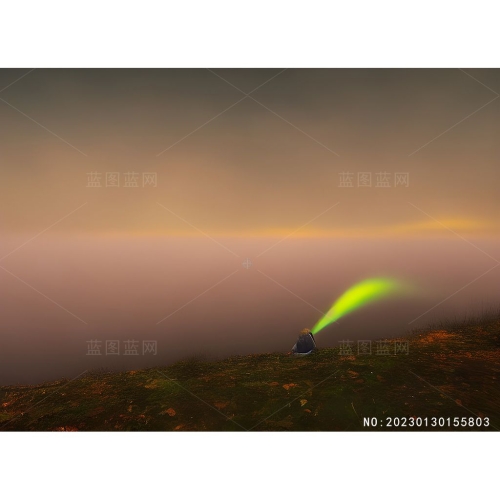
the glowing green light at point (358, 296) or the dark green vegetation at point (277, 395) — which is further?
the glowing green light at point (358, 296)

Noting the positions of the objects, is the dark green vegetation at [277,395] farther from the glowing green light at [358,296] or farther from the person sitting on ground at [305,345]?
the glowing green light at [358,296]

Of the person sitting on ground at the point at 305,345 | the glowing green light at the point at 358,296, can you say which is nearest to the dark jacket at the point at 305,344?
the person sitting on ground at the point at 305,345

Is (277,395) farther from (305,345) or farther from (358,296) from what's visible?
(358,296)

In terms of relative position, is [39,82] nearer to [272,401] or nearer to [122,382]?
[122,382]

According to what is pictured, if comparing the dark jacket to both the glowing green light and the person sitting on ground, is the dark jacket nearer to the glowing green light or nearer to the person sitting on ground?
the person sitting on ground

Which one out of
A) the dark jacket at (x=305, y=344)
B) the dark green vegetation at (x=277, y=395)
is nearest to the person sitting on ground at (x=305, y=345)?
the dark jacket at (x=305, y=344)

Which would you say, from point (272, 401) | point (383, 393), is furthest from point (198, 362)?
point (383, 393)

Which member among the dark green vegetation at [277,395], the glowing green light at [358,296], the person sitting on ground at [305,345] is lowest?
the dark green vegetation at [277,395]

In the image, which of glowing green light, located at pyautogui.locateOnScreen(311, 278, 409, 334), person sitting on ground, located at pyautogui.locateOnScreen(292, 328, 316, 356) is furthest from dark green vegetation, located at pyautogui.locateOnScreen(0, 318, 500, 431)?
glowing green light, located at pyautogui.locateOnScreen(311, 278, 409, 334)

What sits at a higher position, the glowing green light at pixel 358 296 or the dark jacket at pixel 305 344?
the glowing green light at pixel 358 296
